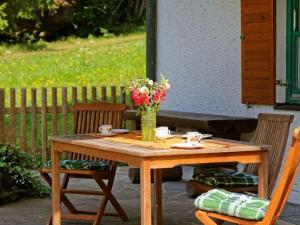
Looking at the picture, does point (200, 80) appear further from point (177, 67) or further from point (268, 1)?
point (268, 1)

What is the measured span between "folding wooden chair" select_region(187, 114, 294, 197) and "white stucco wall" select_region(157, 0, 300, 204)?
5.10 ft

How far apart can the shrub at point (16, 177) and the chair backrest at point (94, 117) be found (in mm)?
955

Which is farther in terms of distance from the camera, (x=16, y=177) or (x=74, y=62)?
(x=74, y=62)

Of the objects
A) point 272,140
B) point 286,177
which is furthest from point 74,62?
point 286,177

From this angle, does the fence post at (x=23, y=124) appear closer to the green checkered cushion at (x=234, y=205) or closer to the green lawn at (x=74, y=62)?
the green lawn at (x=74, y=62)

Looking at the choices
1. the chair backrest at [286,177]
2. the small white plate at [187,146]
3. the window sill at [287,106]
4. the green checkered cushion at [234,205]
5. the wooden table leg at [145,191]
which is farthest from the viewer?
the window sill at [287,106]

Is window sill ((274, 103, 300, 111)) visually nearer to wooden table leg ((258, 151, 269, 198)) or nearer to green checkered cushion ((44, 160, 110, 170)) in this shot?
green checkered cushion ((44, 160, 110, 170))

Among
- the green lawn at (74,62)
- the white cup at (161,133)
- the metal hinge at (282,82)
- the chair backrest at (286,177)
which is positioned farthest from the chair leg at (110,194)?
the green lawn at (74,62)

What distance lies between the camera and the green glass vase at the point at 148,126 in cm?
700

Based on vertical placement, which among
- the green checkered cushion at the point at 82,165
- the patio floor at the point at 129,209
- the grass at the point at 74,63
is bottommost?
the patio floor at the point at 129,209

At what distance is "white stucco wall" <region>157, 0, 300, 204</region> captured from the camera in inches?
382

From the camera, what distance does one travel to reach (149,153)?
20.2ft

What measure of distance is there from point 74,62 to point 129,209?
11.8 meters

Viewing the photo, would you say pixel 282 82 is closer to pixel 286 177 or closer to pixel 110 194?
pixel 110 194
